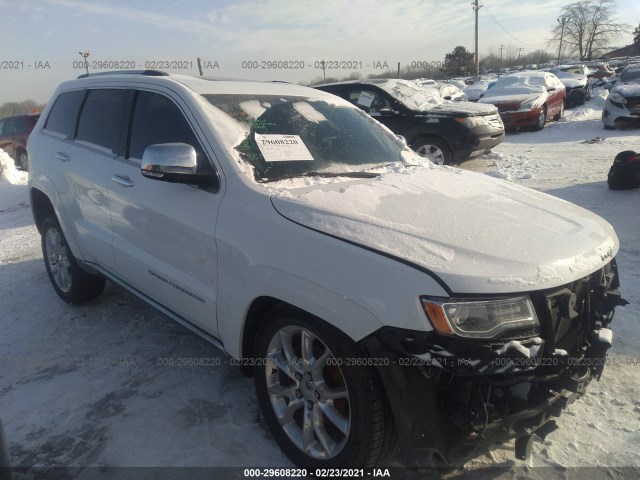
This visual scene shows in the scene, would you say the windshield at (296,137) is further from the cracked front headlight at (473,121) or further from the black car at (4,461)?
the cracked front headlight at (473,121)

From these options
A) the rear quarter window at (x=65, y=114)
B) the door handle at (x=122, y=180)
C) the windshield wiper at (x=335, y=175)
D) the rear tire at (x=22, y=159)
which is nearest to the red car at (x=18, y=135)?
the rear tire at (x=22, y=159)

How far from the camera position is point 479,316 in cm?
179

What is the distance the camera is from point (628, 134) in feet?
40.8

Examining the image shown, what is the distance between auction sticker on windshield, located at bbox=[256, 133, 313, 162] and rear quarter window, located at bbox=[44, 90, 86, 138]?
2.11m

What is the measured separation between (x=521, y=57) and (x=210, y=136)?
96459mm

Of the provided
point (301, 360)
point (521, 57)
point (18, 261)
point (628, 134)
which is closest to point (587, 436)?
point (301, 360)

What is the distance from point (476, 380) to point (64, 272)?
3770mm

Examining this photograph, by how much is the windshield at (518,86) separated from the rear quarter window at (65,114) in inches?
516

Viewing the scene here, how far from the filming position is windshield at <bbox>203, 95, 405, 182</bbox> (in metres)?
2.69

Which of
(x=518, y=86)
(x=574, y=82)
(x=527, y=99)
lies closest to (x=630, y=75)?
(x=518, y=86)

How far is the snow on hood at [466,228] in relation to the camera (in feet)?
6.05

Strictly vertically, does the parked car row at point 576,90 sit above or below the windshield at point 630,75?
below

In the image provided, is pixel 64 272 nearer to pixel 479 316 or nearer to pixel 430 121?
pixel 479 316

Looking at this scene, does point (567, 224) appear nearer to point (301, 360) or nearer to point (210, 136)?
point (301, 360)
